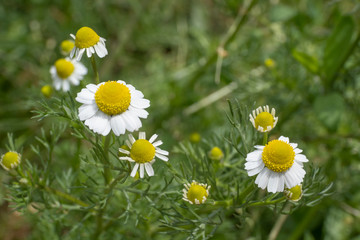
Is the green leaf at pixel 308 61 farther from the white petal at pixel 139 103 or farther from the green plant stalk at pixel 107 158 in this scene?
the green plant stalk at pixel 107 158

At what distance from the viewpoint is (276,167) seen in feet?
4.88

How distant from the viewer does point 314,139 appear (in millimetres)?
3076

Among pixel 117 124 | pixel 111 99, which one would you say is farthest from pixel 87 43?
pixel 117 124

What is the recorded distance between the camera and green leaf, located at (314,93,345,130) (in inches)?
98.7

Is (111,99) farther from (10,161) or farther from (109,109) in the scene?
(10,161)

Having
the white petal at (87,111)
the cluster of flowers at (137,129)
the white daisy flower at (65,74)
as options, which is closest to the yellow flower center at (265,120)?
the cluster of flowers at (137,129)

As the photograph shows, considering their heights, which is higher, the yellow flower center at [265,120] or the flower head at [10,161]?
the flower head at [10,161]

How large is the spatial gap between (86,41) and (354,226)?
8.71 ft

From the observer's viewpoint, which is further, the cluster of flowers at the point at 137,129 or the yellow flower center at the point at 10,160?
the yellow flower center at the point at 10,160

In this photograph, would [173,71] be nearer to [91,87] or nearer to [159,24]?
[159,24]

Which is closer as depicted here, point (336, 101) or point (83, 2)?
point (336, 101)

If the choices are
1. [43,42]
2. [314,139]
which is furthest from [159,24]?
[314,139]

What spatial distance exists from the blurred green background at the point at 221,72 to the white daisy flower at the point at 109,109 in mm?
905

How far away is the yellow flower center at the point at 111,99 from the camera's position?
1478 millimetres
